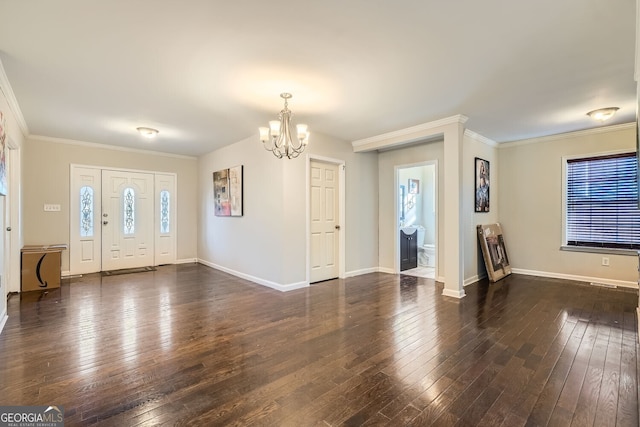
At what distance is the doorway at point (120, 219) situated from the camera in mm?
5645

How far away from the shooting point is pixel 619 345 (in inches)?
104

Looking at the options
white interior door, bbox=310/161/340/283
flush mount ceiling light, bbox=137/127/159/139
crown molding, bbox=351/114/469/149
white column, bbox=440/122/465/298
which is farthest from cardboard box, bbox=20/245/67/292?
white column, bbox=440/122/465/298

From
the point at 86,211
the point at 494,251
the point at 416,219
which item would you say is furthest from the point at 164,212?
the point at 494,251

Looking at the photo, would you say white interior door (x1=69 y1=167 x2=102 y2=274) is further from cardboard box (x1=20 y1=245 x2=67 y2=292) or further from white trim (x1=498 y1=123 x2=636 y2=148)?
A: white trim (x1=498 y1=123 x2=636 y2=148)

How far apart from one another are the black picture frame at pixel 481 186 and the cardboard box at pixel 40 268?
22.2ft

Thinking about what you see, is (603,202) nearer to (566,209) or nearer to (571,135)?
(566,209)

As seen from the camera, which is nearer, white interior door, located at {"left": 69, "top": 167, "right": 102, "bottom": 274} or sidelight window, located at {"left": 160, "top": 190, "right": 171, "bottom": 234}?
white interior door, located at {"left": 69, "top": 167, "right": 102, "bottom": 274}

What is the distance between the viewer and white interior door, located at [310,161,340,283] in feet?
16.5

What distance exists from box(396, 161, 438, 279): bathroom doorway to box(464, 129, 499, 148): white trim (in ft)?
2.22

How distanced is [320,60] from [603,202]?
205 inches

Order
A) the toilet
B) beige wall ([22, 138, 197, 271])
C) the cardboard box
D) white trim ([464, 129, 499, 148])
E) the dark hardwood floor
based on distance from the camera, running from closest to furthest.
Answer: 1. the dark hardwood floor
2. the cardboard box
3. white trim ([464, 129, 499, 148])
4. beige wall ([22, 138, 197, 271])
5. the toilet

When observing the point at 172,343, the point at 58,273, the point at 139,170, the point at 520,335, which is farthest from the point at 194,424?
the point at 139,170

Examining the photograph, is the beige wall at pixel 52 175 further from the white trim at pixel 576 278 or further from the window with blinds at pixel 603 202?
the window with blinds at pixel 603 202

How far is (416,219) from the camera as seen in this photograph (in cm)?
708
